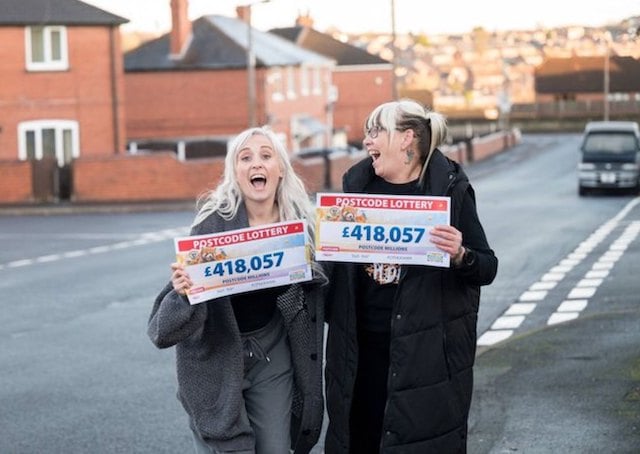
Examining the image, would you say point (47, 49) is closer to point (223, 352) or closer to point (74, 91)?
point (74, 91)

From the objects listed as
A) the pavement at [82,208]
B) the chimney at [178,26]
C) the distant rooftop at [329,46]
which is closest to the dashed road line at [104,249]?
the pavement at [82,208]

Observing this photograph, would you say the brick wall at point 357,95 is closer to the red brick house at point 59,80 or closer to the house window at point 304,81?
the house window at point 304,81

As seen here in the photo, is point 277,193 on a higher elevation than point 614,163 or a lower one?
higher

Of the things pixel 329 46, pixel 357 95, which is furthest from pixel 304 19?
pixel 357 95

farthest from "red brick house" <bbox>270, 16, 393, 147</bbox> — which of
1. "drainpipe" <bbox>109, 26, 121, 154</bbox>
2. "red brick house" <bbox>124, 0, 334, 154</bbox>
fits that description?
"drainpipe" <bbox>109, 26, 121, 154</bbox>

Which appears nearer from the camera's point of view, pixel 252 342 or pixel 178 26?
pixel 252 342

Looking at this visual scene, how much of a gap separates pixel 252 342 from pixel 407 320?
639 mm

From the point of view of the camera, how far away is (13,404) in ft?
34.7

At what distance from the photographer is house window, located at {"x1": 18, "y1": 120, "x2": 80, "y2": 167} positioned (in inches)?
1853

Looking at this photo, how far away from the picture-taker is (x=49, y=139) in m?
47.8

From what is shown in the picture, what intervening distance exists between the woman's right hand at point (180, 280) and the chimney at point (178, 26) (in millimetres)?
58253

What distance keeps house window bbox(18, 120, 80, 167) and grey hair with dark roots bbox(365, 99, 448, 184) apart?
1671 inches

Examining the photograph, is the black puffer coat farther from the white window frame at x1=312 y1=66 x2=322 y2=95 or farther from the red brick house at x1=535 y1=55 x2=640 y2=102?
the red brick house at x1=535 y1=55 x2=640 y2=102

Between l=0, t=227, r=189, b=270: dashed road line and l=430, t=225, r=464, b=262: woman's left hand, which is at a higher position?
l=430, t=225, r=464, b=262: woman's left hand
